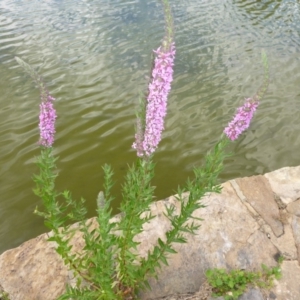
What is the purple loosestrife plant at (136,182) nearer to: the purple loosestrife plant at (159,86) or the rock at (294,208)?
the purple loosestrife plant at (159,86)

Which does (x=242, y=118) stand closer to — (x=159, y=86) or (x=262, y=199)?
(x=159, y=86)

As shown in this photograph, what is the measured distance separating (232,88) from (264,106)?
1.06 meters

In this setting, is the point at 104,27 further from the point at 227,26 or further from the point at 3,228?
the point at 3,228

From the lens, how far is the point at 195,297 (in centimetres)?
387

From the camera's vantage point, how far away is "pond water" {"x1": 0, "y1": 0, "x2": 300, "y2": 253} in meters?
6.78

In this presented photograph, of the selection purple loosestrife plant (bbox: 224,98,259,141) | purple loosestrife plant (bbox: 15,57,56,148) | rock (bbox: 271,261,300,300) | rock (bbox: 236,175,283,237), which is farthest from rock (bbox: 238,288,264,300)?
purple loosestrife plant (bbox: 15,57,56,148)

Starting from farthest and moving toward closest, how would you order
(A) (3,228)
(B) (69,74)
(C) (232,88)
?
(B) (69,74), (C) (232,88), (A) (3,228)

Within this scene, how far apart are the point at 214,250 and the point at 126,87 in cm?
592

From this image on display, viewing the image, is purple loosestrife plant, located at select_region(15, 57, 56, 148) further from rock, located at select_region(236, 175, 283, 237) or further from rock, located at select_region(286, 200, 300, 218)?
rock, located at select_region(286, 200, 300, 218)

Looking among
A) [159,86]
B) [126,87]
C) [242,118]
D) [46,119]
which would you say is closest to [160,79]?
[159,86]

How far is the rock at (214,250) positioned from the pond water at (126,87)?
4.52ft

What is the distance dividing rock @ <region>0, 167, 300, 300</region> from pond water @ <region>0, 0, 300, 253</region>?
138 cm

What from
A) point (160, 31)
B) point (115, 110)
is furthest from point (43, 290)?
point (160, 31)

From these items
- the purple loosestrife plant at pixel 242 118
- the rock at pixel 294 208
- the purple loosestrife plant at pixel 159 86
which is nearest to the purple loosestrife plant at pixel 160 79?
the purple loosestrife plant at pixel 159 86
